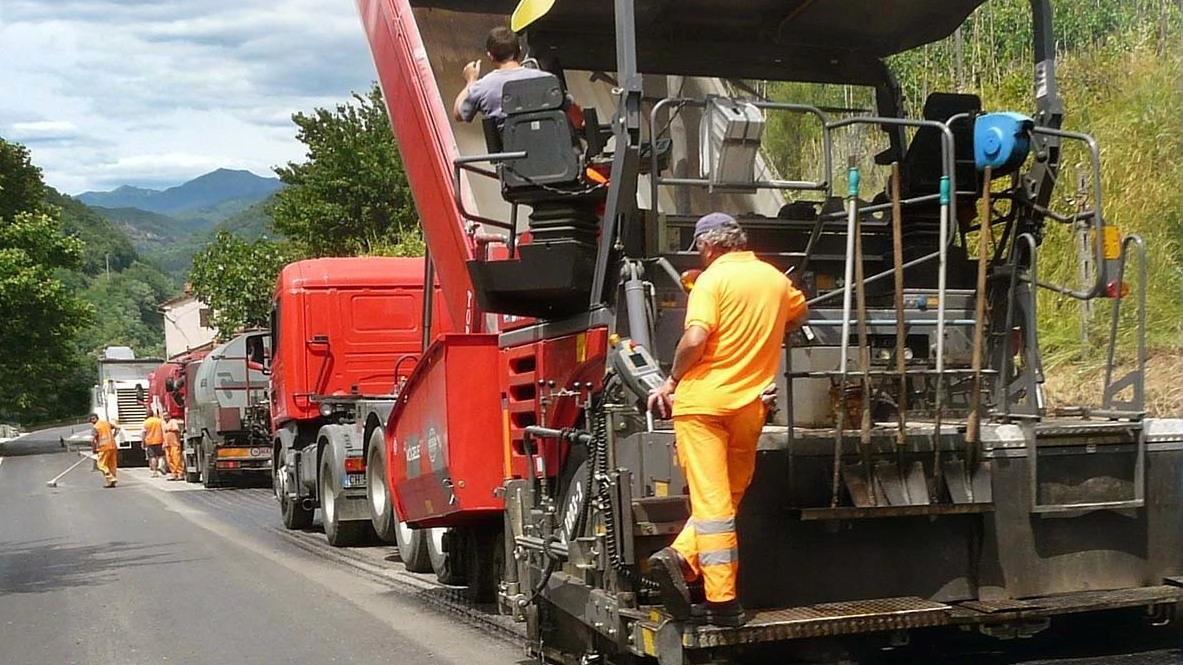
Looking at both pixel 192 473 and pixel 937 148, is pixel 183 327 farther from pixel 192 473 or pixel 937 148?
pixel 937 148

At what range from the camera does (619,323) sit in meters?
5.99

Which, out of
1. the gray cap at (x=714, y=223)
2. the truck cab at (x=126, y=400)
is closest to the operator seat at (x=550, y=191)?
the gray cap at (x=714, y=223)

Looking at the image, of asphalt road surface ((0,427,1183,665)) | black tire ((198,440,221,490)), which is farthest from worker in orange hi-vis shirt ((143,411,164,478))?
asphalt road surface ((0,427,1183,665))

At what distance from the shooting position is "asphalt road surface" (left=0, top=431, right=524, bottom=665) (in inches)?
311

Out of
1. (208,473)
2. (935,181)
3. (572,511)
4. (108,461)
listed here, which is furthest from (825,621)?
(108,461)

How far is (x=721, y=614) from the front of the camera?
5000mm

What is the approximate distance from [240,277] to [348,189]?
5.61 m

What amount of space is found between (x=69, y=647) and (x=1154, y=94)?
33.1ft

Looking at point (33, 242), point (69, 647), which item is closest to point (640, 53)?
point (69, 647)

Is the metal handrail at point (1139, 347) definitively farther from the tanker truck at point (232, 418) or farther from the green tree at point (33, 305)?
the green tree at point (33, 305)

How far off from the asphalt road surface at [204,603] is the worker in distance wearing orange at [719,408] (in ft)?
8.54

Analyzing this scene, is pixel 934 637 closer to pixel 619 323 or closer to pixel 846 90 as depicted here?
pixel 619 323

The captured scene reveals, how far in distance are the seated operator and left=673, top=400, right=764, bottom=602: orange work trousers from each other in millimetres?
1967

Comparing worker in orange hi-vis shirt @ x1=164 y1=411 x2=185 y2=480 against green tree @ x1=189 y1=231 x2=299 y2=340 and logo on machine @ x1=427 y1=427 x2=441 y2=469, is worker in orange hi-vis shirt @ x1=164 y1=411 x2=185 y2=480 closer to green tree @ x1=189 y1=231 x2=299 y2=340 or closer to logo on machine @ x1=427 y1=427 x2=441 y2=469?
green tree @ x1=189 y1=231 x2=299 y2=340
